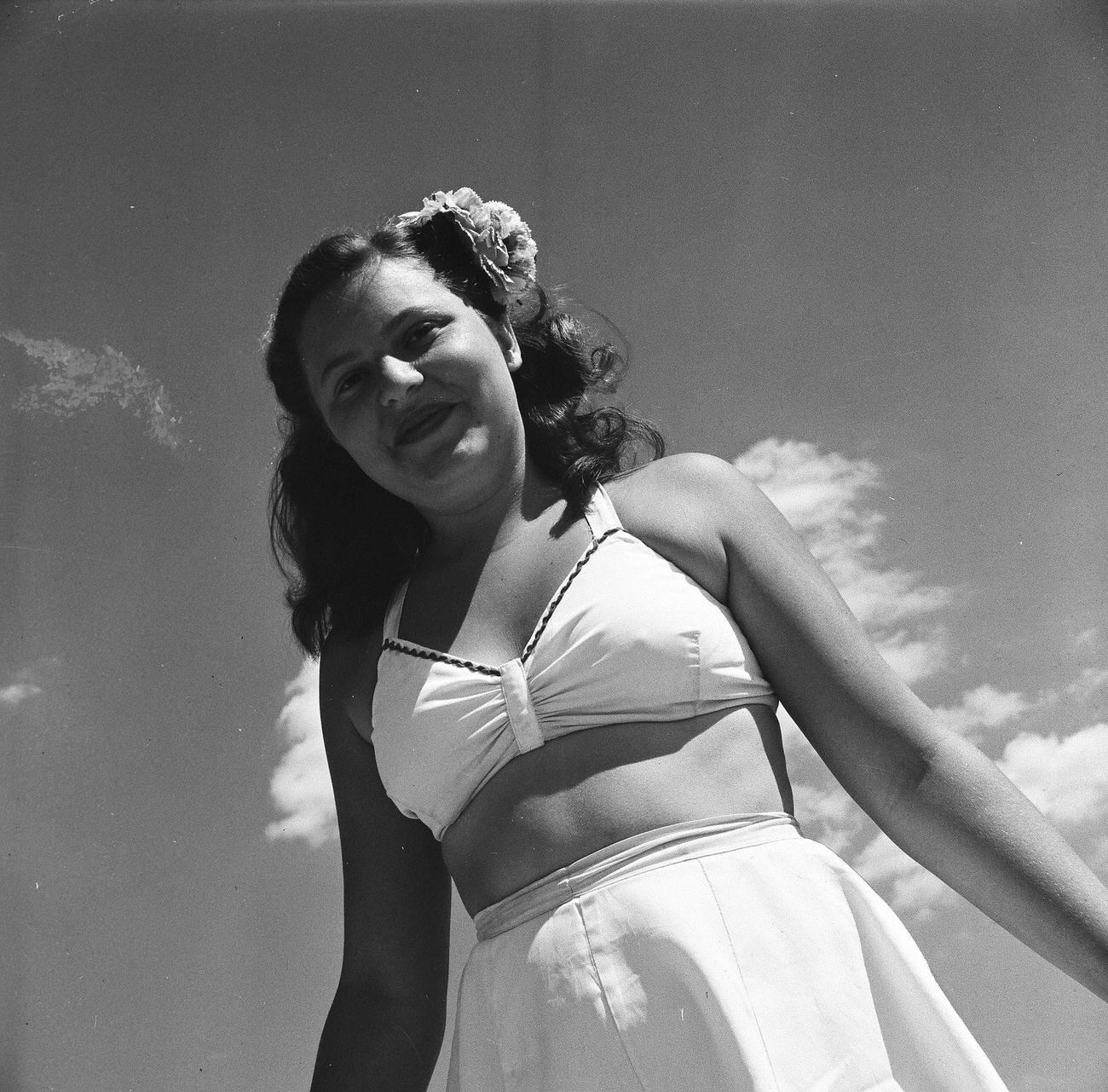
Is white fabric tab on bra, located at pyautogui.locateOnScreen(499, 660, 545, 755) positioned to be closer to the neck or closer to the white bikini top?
the white bikini top

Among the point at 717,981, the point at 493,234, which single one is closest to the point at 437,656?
the point at 717,981

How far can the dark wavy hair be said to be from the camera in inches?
45.0

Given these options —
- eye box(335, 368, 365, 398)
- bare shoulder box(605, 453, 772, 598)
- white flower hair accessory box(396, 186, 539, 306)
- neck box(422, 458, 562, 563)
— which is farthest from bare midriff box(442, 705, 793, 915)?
white flower hair accessory box(396, 186, 539, 306)

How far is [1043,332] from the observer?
1.63 meters

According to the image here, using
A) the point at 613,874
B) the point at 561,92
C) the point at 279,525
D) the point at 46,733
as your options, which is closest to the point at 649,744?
the point at 613,874

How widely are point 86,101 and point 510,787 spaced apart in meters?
1.30

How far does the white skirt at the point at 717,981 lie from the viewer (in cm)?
79

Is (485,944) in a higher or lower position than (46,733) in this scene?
lower

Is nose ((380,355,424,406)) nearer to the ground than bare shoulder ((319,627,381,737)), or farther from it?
farther from it

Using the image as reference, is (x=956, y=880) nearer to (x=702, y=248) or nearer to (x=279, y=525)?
(x=279, y=525)

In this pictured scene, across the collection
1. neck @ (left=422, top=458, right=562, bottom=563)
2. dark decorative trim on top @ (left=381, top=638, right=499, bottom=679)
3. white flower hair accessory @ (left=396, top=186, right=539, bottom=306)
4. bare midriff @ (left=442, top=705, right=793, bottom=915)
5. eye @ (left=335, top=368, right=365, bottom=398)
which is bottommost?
bare midriff @ (left=442, top=705, right=793, bottom=915)

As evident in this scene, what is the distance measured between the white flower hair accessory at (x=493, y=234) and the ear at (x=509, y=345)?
32 millimetres

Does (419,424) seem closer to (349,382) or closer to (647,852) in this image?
(349,382)

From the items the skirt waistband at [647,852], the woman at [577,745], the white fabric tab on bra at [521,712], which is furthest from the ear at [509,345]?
the skirt waistband at [647,852]
